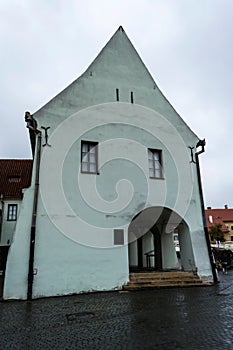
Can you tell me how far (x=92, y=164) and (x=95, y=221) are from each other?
246 centimetres

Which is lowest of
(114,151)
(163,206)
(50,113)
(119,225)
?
(119,225)

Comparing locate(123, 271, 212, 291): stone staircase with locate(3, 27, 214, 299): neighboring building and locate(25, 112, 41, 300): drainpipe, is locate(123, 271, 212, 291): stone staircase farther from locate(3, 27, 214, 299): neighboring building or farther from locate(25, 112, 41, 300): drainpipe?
locate(25, 112, 41, 300): drainpipe

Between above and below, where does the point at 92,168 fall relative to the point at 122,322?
above

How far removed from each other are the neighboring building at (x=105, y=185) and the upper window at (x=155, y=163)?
5 cm

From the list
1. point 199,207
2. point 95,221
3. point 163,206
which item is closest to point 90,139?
point 95,221

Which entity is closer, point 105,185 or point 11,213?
point 105,185

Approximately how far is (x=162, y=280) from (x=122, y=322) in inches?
219

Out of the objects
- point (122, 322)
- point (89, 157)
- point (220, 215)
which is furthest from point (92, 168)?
point (220, 215)

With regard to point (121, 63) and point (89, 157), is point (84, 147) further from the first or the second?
point (121, 63)

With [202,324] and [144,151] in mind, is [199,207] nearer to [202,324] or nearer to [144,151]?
[144,151]

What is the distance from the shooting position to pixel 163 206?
41.3ft

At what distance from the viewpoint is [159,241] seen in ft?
51.1

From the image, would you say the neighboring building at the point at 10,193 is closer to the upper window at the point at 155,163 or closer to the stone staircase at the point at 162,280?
the upper window at the point at 155,163

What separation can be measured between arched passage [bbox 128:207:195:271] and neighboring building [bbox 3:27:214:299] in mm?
68
